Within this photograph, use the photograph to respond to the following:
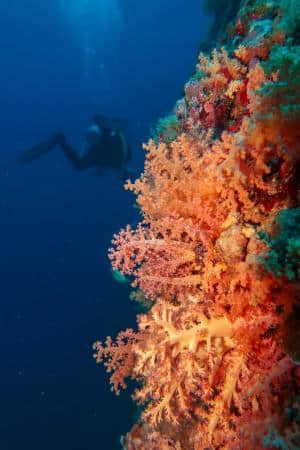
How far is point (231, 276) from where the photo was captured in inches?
78.1

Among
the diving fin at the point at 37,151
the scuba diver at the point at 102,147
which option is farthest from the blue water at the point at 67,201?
the diving fin at the point at 37,151

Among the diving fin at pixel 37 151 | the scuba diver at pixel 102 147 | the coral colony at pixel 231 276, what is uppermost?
the diving fin at pixel 37 151

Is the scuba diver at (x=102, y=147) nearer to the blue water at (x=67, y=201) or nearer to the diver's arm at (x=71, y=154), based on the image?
the diver's arm at (x=71, y=154)

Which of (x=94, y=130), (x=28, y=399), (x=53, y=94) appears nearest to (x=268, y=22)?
(x=94, y=130)

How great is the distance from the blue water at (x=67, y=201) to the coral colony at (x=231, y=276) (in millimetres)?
6293

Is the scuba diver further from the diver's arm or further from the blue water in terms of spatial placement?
the blue water

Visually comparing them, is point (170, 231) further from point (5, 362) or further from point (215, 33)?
point (5, 362)

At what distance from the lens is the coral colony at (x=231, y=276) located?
1.71m

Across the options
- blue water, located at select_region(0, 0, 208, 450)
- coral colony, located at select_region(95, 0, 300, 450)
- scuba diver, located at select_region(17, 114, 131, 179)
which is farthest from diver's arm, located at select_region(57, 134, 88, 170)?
coral colony, located at select_region(95, 0, 300, 450)

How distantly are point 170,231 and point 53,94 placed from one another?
2606 inches

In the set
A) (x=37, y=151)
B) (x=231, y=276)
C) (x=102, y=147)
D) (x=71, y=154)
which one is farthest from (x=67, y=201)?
(x=231, y=276)

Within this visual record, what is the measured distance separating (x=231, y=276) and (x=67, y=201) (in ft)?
149

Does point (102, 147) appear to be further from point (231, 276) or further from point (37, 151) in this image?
point (231, 276)

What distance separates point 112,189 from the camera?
45.0 metres
